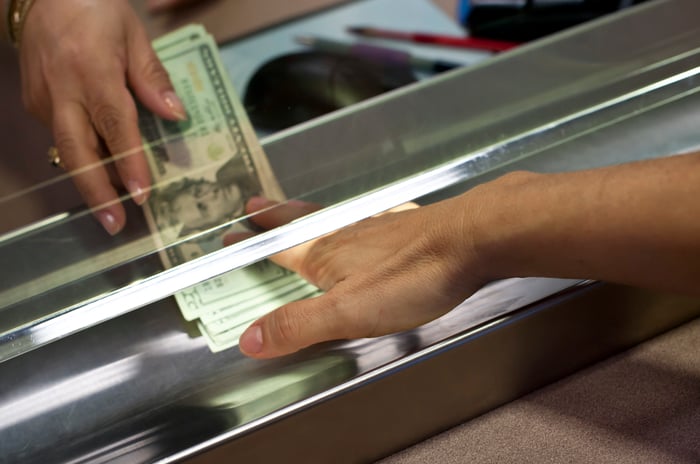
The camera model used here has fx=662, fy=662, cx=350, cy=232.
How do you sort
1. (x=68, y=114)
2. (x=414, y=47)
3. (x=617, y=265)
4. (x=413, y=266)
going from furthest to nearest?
1. (x=414, y=47)
2. (x=68, y=114)
3. (x=413, y=266)
4. (x=617, y=265)

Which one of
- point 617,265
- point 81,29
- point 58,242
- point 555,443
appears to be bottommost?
point 555,443

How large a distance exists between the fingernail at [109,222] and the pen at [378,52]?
40cm

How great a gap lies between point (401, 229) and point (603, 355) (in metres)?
0.19

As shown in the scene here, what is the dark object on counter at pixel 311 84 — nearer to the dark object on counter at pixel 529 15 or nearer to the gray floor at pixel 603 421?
the dark object on counter at pixel 529 15

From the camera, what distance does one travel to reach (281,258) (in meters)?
0.52

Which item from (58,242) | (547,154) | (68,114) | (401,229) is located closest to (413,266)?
(401,229)

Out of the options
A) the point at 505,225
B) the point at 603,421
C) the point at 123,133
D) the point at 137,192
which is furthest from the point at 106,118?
the point at 603,421

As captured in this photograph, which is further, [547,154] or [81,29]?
[81,29]

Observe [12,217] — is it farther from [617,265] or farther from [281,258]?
[617,265]

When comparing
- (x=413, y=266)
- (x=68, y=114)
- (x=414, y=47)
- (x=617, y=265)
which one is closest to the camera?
(x=617, y=265)

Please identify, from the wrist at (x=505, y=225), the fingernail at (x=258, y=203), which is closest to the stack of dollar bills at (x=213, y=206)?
the fingernail at (x=258, y=203)

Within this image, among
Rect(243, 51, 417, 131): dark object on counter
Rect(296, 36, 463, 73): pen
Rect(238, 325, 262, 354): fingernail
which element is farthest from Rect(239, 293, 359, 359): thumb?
Rect(296, 36, 463, 73): pen

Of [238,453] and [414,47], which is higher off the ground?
[414,47]

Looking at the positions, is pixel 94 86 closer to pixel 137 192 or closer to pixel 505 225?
pixel 137 192
